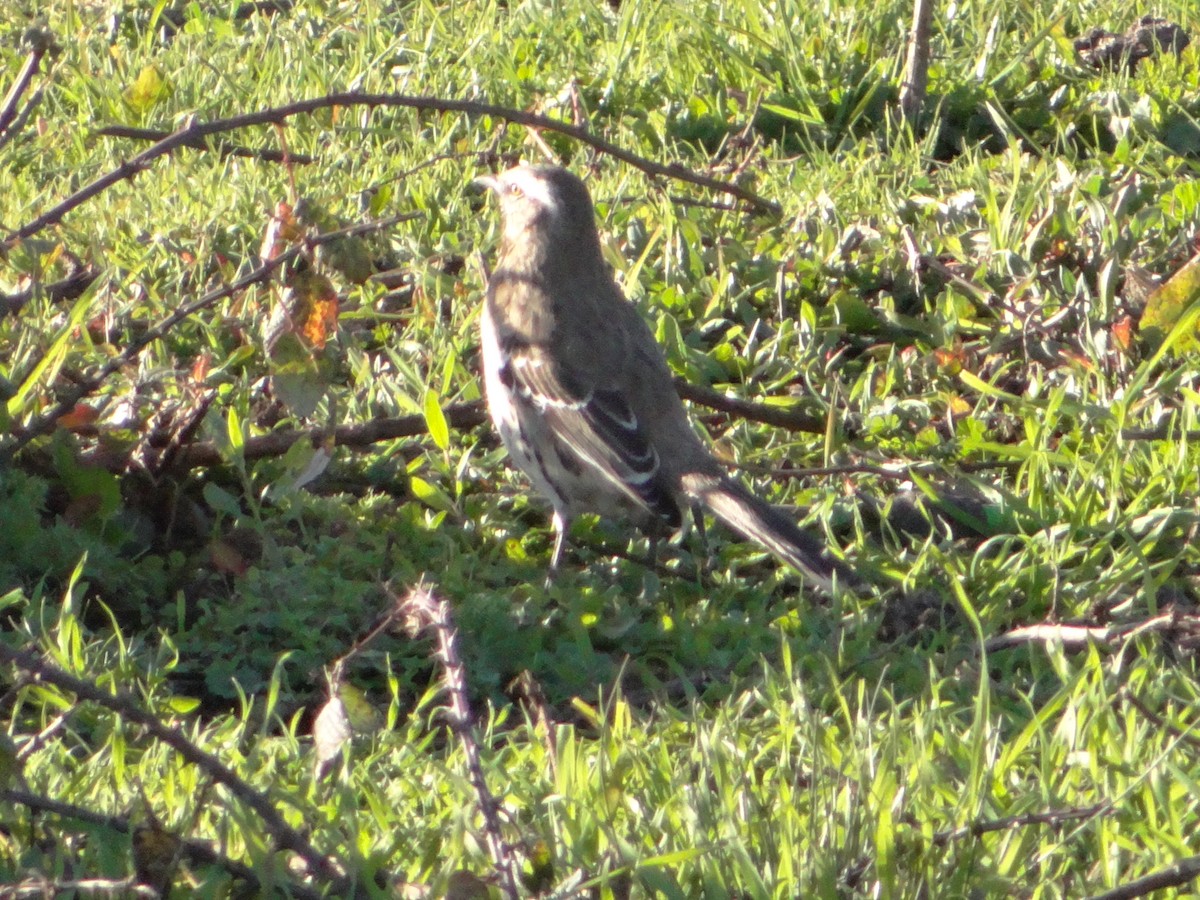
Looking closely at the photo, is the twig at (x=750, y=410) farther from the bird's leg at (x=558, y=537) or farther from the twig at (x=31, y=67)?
the twig at (x=31, y=67)

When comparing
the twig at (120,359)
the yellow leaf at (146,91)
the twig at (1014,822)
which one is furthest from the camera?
the yellow leaf at (146,91)

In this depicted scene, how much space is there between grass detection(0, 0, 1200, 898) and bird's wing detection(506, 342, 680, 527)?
0.90 feet

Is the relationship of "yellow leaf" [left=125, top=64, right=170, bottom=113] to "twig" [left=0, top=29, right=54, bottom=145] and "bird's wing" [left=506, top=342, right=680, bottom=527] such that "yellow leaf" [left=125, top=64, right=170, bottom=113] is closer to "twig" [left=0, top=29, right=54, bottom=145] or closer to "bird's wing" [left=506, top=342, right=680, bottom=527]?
"bird's wing" [left=506, top=342, right=680, bottom=527]

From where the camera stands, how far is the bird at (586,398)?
5422mm

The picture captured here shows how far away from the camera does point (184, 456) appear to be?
533cm

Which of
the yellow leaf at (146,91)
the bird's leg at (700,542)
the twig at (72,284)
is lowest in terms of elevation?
the bird's leg at (700,542)

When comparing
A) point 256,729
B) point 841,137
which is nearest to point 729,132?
point 841,137

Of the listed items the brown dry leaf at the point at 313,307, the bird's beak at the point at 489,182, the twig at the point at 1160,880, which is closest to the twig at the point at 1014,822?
the twig at the point at 1160,880

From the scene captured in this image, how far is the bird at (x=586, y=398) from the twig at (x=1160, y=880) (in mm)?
2004

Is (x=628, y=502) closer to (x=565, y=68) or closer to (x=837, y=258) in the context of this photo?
(x=837, y=258)

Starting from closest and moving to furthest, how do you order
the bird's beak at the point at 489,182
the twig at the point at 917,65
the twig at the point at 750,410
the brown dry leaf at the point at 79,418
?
1. the brown dry leaf at the point at 79,418
2. the twig at the point at 750,410
3. the bird's beak at the point at 489,182
4. the twig at the point at 917,65

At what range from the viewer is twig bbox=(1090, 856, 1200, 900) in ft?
9.82

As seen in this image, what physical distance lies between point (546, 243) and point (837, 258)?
4.10ft

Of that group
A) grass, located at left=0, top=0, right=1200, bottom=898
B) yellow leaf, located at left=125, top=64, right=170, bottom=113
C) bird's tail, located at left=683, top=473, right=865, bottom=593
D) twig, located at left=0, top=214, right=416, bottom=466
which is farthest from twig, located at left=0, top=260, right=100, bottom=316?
bird's tail, located at left=683, top=473, right=865, bottom=593
